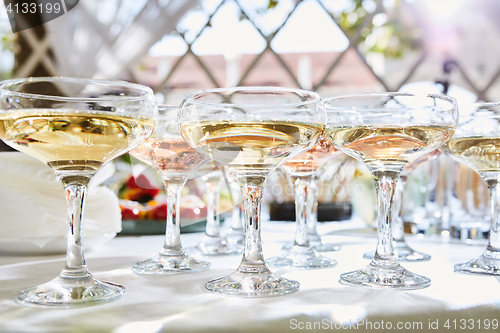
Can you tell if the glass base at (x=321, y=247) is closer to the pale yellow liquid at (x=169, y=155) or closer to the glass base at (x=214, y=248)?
→ the glass base at (x=214, y=248)

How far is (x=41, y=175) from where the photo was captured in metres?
0.50

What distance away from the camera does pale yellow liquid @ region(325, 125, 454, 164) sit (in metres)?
0.39

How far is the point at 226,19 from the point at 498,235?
2.28m

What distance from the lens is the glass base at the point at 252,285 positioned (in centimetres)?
34

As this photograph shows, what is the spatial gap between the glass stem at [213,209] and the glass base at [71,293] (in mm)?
262

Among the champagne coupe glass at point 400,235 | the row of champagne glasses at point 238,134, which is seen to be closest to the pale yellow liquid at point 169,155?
the row of champagne glasses at point 238,134

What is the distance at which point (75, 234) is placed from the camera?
0.36 meters

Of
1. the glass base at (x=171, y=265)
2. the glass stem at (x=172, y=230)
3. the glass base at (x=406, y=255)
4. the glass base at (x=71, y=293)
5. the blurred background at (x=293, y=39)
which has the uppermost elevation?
the blurred background at (x=293, y=39)

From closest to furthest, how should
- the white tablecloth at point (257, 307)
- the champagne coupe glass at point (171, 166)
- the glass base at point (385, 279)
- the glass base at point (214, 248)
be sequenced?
the white tablecloth at point (257, 307)
the glass base at point (385, 279)
the champagne coupe glass at point (171, 166)
the glass base at point (214, 248)

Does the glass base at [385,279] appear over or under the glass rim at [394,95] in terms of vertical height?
under

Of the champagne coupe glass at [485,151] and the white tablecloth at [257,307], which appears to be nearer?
the white tablecloth at [257,307]

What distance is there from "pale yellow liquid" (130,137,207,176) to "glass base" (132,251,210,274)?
90 mm

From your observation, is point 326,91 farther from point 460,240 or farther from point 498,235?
point 498,235

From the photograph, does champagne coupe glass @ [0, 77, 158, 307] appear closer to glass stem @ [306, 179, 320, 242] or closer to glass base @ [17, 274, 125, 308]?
glass base @ [17, 274, 125, 308]
